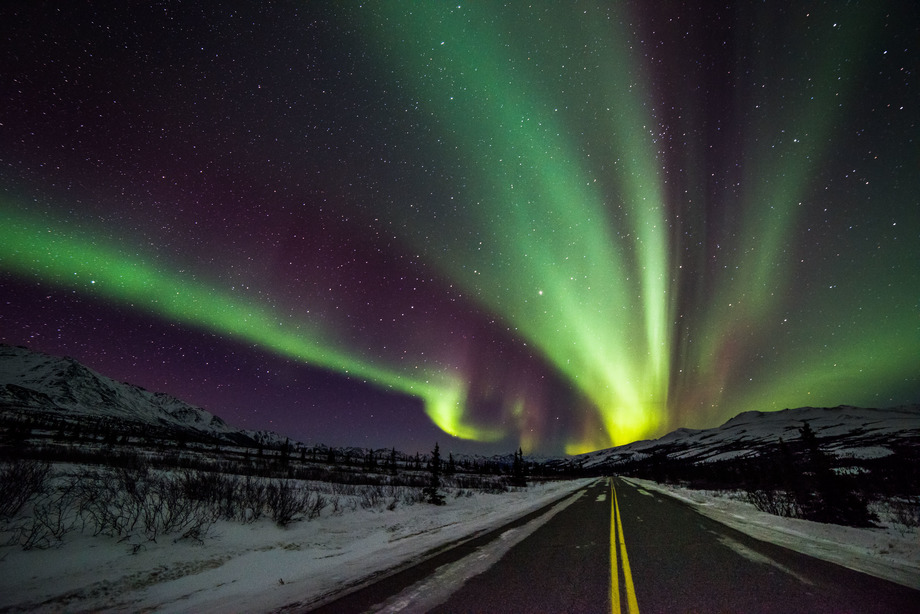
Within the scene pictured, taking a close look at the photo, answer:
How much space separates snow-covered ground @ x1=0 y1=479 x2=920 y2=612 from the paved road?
50 centimetres

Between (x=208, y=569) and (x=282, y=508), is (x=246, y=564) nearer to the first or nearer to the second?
(x=208, y=569)

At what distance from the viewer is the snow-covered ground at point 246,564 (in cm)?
539

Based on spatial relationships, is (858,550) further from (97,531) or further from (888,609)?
(97,531)

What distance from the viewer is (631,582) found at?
5742 mm

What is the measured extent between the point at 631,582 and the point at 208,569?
745cm

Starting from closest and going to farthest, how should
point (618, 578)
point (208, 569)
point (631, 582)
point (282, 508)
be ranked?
point (631, 582) → point (618, 578) → point (208, 569) → point (282, 508)

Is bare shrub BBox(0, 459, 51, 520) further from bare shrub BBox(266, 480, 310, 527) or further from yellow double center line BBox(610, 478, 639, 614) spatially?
yellow double center line BBox(610, 478, 639, 614)

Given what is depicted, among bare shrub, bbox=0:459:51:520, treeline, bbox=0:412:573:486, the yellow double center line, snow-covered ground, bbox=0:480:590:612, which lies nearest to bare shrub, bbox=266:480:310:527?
snow-covered ground, bbox=0:480:590:612

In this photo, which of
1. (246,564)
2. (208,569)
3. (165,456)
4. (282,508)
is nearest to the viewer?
(208,569)

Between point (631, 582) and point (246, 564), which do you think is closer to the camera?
point (631, 582)

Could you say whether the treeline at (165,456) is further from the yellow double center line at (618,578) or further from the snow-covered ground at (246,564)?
the yellow double center line at (618,578)

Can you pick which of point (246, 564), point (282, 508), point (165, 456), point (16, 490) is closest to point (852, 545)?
point (246, 564)

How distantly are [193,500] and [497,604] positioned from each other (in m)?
10.4

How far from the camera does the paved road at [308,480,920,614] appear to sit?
4746 millimetres
